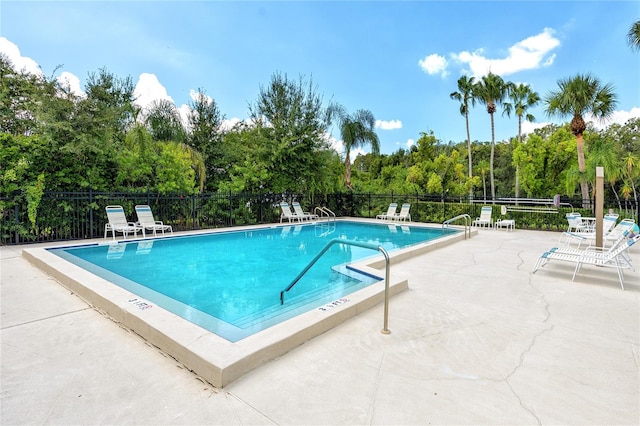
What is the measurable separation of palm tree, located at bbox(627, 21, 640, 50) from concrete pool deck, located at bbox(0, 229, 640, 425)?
1014 centimetres

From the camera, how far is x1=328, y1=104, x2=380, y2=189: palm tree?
18484mm

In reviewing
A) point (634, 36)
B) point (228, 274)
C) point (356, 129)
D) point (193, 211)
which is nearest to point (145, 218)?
point (193, 211)

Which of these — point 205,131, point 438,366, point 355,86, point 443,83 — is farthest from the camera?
point 443,83

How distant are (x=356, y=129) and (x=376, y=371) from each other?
1728 centimetres

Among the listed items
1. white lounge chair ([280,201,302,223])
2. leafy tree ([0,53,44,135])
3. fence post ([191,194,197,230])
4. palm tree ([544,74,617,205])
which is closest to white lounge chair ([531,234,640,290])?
white lounge chair ([280,201,302,223])

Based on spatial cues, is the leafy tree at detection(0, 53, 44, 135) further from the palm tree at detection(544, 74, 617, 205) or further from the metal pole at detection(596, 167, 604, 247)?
the palm tree at detection(544, 74, 617, 205)

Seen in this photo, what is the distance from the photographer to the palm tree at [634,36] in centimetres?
991

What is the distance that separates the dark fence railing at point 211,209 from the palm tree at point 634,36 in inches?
190

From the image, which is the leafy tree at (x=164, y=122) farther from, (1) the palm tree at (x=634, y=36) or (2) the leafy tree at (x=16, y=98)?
(1) the palm tree at (x=634, y=36)

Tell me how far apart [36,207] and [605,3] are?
17329mm

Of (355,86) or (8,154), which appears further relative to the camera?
(355,86)

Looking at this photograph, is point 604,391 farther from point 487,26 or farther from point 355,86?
point 355,86

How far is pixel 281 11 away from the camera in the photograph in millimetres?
12547

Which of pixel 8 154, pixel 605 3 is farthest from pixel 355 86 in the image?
pixel 8 154
